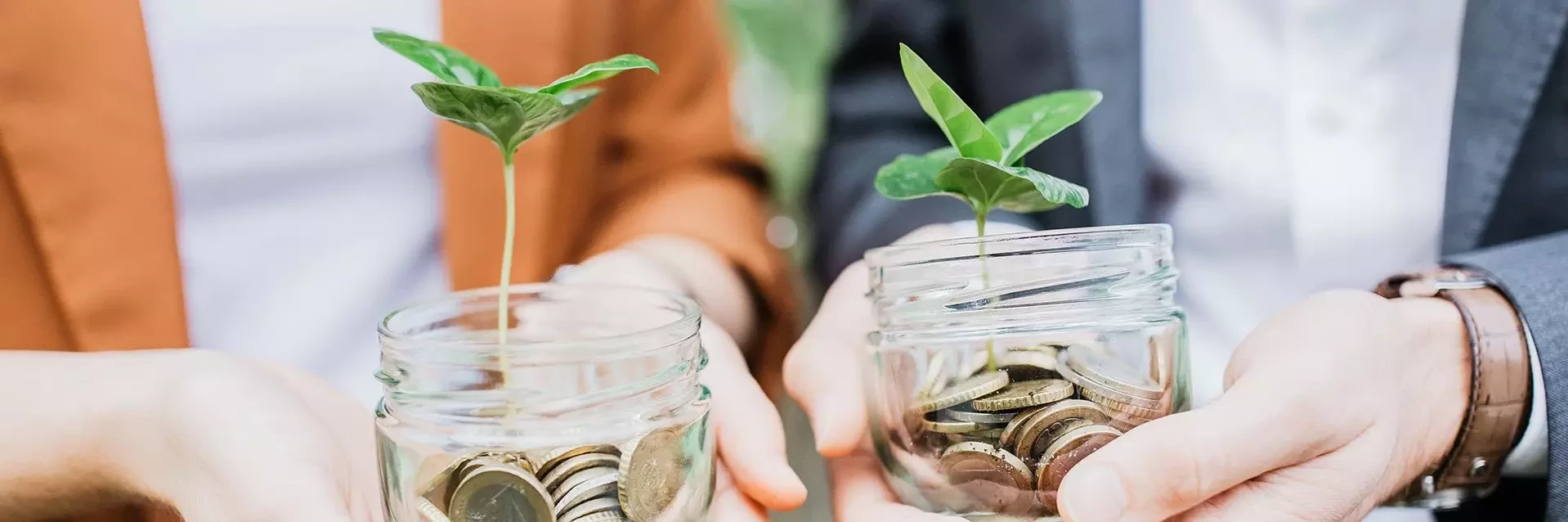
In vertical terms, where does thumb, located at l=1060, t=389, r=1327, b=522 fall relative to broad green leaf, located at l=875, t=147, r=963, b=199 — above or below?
below

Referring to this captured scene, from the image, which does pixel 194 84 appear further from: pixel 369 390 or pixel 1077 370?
pixel 1077 370

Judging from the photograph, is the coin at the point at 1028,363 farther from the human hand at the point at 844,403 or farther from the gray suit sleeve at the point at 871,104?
the gray suit sleeve at the point at 871,104

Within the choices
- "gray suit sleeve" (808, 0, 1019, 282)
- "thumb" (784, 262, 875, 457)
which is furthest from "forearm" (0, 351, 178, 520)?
"gray suit sleeve" (808, 0, 1019, 282)

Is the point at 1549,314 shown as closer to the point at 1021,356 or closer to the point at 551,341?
the point at 1021,356

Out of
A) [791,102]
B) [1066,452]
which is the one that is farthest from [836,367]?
[791,102]

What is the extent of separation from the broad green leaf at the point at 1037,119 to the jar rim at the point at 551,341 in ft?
0.57

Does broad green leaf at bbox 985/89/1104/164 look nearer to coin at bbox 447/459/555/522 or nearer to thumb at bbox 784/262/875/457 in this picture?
thumb at bbox 784/262/875/457

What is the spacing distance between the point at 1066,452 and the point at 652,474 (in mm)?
185

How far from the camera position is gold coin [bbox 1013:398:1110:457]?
400 mm

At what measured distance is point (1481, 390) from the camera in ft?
1.74

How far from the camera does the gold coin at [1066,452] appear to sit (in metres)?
0.40

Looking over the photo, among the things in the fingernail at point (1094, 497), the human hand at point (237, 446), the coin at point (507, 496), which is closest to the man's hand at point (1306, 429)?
the fingernail at point (1094, 497)

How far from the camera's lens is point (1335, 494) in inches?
17.0

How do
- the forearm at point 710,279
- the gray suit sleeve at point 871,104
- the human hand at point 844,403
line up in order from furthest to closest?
the gray suit sleeve at point 871,104 < the forearm at point 710,279 < the human hand at point 844,403
